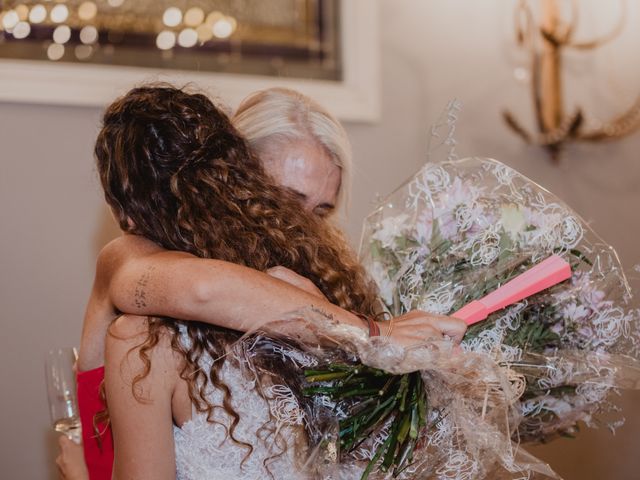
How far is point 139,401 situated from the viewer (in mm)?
1265

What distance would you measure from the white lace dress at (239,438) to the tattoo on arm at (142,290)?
9 centimetres

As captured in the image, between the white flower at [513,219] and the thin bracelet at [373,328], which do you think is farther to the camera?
the white flower at [513,219]

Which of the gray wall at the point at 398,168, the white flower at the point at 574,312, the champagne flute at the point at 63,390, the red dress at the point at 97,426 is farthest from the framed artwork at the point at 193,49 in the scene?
the white flower at the point at 574,312

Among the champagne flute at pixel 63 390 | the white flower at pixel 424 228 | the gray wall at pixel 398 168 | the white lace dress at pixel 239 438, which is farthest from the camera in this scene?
the gray wall at pixel 398 168

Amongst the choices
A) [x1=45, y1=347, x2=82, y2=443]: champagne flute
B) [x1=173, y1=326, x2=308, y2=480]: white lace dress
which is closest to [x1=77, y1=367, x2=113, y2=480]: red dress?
[x1=45, y1=347, x2=82, y2=443]: champagne flute

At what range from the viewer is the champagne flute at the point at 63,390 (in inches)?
73.1

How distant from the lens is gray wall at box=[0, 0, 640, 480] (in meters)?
2.42

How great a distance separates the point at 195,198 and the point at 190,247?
76mm

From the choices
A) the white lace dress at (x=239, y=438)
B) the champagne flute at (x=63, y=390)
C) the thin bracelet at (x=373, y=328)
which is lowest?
the champagne flute at (x=63, y=390)

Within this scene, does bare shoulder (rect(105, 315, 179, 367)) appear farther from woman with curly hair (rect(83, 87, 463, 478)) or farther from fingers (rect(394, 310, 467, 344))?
fingers (rect(394, 310, 467, 344))

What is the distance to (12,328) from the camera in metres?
2.41

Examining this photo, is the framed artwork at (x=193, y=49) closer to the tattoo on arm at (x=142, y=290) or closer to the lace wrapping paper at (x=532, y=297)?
the lace wrapping paper at (x=532, y=297)

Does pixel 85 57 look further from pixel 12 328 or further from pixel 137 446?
pixel 137 446

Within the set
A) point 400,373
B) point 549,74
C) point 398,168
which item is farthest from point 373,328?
point 549,74
